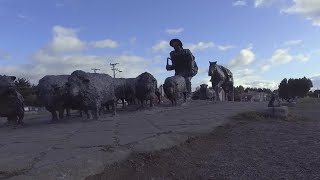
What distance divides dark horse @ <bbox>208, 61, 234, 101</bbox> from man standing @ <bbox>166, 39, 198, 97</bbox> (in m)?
1.10

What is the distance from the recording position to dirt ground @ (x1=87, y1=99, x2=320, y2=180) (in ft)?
27.4

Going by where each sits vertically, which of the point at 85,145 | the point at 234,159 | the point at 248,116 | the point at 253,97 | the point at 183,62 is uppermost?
the point at 183,62

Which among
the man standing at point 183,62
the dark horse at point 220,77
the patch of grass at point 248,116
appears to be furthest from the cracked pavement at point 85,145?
the dark horse at point 220,77

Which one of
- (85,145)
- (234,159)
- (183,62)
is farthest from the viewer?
(183,62)

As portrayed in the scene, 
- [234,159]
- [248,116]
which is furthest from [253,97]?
[234,159]

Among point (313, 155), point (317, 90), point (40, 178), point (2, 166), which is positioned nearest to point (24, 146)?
point (2, 166)

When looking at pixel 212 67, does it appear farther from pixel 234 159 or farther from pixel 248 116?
pixel 234 159

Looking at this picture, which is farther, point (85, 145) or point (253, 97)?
point (253, 97)

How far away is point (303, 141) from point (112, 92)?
8.74 m

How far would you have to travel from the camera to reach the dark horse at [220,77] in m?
26.0

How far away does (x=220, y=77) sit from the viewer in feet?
87.0

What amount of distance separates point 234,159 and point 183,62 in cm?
1586

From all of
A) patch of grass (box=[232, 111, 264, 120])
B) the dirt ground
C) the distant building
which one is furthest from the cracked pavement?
the distant building

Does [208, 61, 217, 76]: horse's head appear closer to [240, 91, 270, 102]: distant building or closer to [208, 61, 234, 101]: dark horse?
[208, 61, 234, 101]: dark horse
